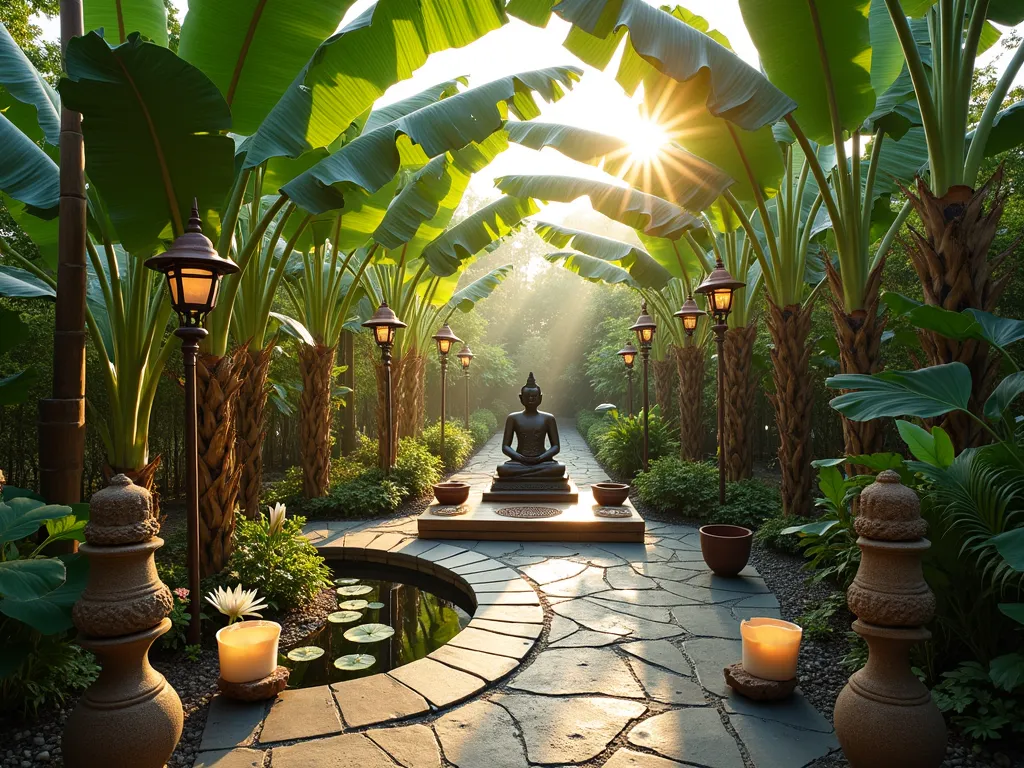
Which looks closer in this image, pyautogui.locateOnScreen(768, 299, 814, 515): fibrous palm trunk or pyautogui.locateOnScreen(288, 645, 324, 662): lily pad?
pyautogui.locateOnScreen(288, 645, 324, 662): lily pad

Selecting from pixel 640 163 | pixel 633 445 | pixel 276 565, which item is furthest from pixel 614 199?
pixel 633 445

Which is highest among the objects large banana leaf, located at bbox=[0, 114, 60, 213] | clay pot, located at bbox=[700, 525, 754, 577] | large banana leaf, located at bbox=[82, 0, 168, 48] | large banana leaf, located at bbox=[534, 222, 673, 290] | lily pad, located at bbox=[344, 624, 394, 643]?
large banana leaf, located at bbox=[82, 0, 168, 48]

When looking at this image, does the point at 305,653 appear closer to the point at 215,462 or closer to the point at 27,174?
the point at 215,462

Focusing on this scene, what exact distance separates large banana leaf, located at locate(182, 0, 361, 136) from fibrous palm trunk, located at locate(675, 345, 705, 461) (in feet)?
28.5

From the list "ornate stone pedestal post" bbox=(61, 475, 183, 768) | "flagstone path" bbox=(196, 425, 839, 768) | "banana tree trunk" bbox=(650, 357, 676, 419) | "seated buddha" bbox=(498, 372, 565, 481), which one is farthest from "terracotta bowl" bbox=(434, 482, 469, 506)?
"banana tree trunk" bbox=(650, 357, 676, 419)

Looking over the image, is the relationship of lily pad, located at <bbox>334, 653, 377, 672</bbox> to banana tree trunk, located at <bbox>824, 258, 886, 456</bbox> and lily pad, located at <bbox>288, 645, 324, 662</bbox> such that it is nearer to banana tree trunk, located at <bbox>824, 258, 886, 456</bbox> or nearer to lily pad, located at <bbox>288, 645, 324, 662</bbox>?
lily pad, located at <bbox>288, 645, 324, 662</bbox>

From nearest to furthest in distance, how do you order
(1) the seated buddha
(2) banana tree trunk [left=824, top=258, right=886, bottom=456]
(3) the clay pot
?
(2) banana tree trunk [left=824, top=258, right=886, bottom=456] → (3) the clay pot → (1) the seated buddha

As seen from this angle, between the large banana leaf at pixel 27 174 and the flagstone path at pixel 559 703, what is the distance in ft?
11.7

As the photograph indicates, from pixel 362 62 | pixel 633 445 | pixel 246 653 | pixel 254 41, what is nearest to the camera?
pixel 246 653

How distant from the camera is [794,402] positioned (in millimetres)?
6828

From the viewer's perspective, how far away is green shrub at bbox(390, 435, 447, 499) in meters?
10.2

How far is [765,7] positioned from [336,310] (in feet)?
23.9

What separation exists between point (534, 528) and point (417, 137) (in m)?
4.89

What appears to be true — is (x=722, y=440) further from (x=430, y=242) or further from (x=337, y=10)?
(x=337, y=10)
